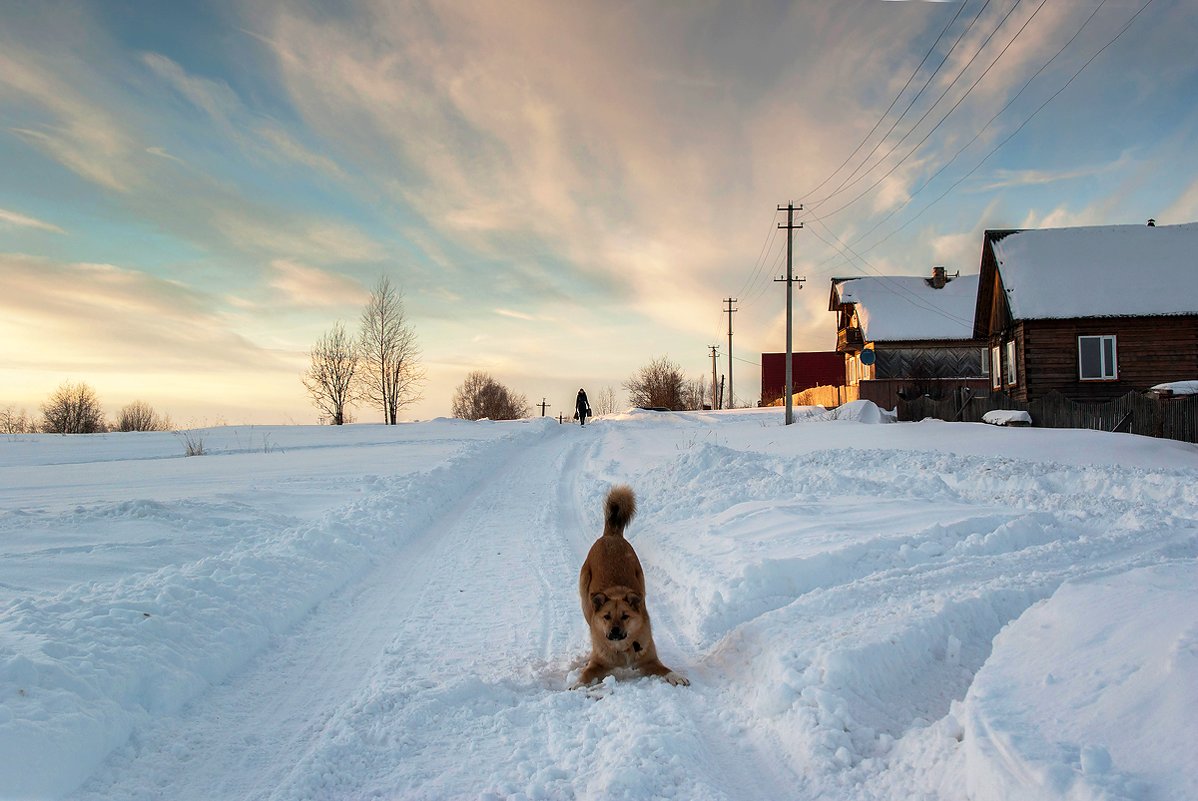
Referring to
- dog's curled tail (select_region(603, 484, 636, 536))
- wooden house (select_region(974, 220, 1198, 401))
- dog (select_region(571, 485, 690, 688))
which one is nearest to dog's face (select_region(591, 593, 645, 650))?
dog (select_region(571, 485, 690, 688))

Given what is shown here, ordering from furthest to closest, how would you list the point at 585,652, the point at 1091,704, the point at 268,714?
the point at 585,652 < the point at 268,714 < the point at 1091,704

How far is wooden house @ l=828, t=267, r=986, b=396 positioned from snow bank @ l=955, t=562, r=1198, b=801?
144 feet

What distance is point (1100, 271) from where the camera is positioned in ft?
90.8

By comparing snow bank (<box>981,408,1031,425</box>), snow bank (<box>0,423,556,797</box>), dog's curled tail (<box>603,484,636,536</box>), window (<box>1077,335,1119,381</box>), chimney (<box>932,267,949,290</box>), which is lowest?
snow bank (<box>0,423,556,797</box>)

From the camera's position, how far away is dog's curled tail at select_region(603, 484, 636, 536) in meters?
5.70

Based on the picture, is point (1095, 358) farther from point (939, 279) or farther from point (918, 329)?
point (939, 279)

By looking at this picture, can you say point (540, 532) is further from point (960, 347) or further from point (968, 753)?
point (960, 347)

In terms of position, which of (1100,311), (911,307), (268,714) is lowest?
(268,714)

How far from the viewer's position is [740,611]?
5898 mm

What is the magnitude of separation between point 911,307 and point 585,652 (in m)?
49.5

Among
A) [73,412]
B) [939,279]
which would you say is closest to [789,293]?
[939,279]

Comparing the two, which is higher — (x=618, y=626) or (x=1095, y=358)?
(x=1095, y=358)

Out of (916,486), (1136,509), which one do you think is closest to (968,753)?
(1136,509)

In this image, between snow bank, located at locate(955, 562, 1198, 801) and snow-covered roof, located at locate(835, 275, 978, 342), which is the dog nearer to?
snow bank, located at locate(955, 562, 1198, 801)
